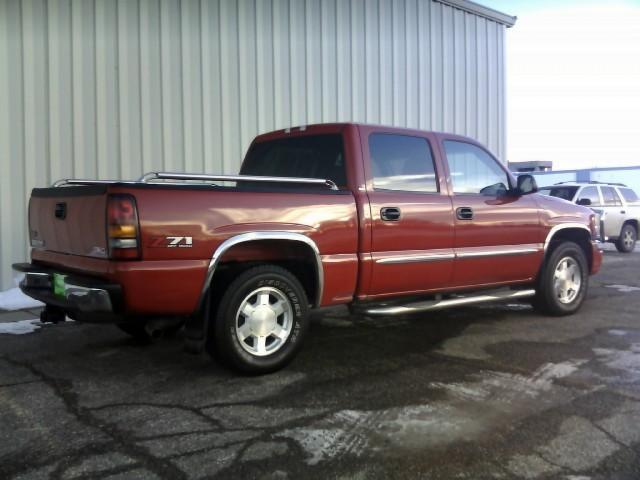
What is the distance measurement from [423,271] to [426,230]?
345 millimetres

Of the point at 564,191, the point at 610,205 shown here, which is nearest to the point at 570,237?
the point at 564,191

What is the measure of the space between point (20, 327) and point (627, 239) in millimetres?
14128

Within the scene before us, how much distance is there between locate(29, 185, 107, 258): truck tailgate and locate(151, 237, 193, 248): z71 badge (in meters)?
0.32

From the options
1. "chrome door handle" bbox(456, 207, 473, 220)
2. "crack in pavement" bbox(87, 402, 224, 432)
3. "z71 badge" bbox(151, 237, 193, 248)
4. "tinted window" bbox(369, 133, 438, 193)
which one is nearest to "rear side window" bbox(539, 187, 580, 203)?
"chrome door handle" bbox(456, 207, 473, 220)

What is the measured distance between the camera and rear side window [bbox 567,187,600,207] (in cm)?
1470

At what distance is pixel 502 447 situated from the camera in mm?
3262

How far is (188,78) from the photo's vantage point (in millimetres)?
9164

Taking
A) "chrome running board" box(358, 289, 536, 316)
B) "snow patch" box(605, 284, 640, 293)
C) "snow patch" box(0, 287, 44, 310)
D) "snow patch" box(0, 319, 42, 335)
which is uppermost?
"chrome running board" box(358, 289, 536, 316)

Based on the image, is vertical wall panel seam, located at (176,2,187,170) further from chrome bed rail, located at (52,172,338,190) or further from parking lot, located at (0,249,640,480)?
chrome bed rail, located at (52,172,338,190)

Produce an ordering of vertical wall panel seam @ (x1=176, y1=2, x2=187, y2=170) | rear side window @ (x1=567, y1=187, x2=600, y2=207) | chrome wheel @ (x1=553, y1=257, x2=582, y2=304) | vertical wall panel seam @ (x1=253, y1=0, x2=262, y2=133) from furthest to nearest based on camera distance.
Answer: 1. rear side window @ (x1=567, y1=187, x2=600, y2=207)
2. vertical wall panel seam @ (x1=253, y1=0, x2=262, y2=133)
3. vertical wall panel seam @ (x1=176, y1=2, x2=187, y2=170)
4. chrome wheel @ (x1=553, y1=257, x2=582, y2=304)

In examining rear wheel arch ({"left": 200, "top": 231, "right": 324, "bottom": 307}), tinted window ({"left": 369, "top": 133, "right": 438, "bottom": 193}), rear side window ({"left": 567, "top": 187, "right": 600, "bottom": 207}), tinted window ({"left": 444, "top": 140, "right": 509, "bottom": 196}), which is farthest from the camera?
rear side window ({"left": 567, "top": 187, "right": 600, "bottom": 207})

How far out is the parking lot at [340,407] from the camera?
306 centimetres

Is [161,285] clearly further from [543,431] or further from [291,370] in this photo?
[543,431]

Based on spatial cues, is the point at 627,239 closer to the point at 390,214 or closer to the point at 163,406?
the point at 390,214
